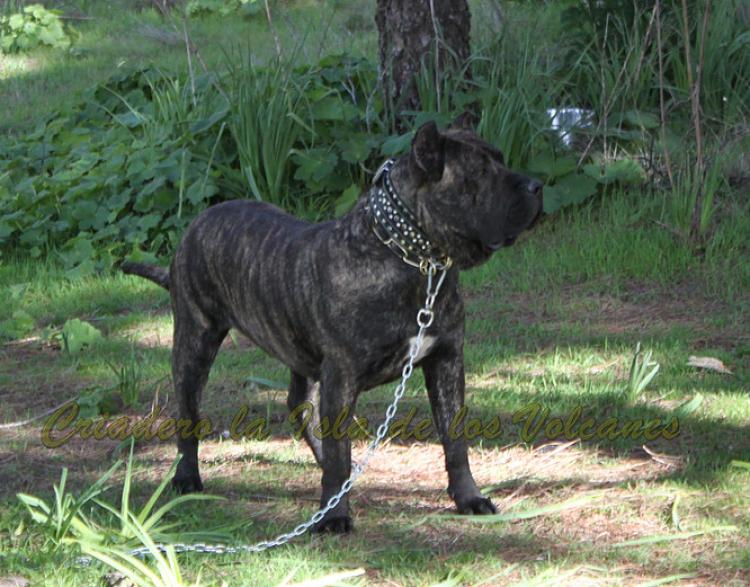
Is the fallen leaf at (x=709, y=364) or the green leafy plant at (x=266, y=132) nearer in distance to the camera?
the fallen leaf at (x=709, y=364)

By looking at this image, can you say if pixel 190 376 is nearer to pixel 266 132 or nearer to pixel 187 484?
pixel 187 484

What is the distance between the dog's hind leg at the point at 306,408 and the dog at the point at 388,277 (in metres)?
0.50

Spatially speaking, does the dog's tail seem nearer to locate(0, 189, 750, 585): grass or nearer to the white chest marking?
locate(0, 189, 750, 585): grass

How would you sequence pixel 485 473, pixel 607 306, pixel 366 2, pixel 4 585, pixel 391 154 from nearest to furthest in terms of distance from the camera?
pixel 4 585 < pixel 485 473 < pixel 607 306 < pixel 391 154 < pixel 366 2

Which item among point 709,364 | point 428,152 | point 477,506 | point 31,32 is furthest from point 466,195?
point 31,32

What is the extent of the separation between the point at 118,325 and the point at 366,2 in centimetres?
725

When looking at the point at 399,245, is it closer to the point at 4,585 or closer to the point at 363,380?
the point at 363,380

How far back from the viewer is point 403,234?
4.32 m

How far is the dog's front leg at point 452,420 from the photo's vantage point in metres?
4.56

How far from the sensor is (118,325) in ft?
25.1

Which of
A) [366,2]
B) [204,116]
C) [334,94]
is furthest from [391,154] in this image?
[366,2]

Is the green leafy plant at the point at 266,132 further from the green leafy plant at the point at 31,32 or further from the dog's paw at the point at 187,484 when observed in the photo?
the green leafy plant at the point at 31,32

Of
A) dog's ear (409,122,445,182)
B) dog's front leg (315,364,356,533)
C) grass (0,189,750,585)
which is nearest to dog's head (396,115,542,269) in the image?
dog's ear (409,122,445,182)

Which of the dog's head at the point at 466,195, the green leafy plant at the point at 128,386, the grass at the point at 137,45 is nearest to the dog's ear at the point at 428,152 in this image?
the dog's head at the point at 466,195
